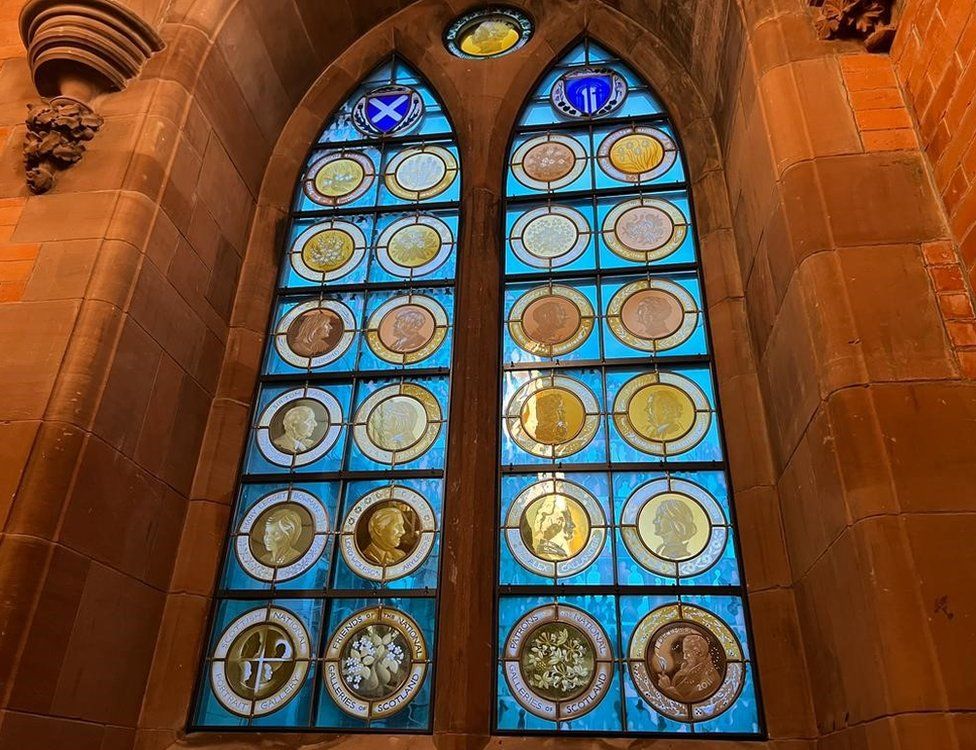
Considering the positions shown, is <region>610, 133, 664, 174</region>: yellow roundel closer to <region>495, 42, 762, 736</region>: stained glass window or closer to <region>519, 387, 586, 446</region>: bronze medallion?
<region>495, 42, 762, 736</region>: stained glass window

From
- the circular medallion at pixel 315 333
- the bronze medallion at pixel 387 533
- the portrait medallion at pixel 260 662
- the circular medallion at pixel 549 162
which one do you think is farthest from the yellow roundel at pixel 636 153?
the portrait medallion at pixel 260 662

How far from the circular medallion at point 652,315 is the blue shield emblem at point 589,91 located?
53.2 inches

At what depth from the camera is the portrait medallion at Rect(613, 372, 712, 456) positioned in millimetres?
3746

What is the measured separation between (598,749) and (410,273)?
101 inches

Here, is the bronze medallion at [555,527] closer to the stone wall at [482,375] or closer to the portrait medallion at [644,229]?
the stone wall at [482,375]

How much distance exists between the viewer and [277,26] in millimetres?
4730

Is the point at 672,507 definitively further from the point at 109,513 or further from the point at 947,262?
the point at 109,513

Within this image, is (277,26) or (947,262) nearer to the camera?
(947,262)

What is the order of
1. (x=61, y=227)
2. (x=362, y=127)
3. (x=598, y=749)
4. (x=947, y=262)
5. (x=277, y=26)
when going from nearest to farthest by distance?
1. (x=947, y=262)
2. (x=598, y=749)
3. (x=61, y=227)
4. (x=277, y=26)
5. (x=362, y=127)

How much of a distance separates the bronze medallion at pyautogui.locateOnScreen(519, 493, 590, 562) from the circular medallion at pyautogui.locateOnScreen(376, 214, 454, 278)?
152cm

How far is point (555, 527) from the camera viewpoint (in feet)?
11.8

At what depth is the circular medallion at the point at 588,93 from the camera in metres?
4.89

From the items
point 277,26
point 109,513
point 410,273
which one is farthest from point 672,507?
point 277,26

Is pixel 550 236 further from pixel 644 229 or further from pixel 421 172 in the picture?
pixel 421 172
